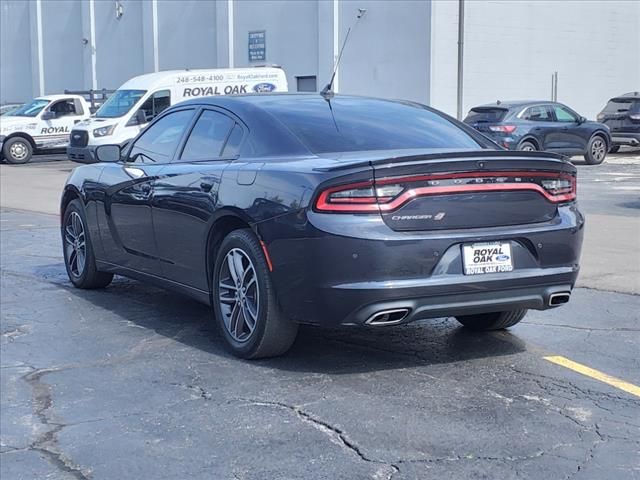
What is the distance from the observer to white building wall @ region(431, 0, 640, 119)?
96.4 feet

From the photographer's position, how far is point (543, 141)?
22906 millimetres

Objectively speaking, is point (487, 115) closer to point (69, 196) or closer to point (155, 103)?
point (155, 103)

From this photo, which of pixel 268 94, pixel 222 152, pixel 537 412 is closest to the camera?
pixel 537 412

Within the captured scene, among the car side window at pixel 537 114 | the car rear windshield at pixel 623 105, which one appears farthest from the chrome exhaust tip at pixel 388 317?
the car rear windshield at pixel 623 105

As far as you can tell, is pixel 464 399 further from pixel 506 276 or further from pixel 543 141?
pixel 543 141

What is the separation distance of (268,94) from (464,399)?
2729mm

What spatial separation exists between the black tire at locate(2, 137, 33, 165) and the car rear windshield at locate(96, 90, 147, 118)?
174 inches

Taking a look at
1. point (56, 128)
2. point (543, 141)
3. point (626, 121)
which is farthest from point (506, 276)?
point (56, 128)

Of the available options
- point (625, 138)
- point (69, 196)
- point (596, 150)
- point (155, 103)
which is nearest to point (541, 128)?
point (596, 150)

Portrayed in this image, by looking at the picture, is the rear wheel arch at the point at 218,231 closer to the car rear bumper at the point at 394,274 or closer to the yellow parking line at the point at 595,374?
the car rear bumper at the point at 394,274

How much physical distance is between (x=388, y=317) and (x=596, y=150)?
20.1m

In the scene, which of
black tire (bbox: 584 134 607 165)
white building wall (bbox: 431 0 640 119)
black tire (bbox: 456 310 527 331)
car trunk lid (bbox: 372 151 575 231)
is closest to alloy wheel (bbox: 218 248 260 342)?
car trunk lid (bbox: 372 151 575 231)

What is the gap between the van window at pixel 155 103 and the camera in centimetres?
2433

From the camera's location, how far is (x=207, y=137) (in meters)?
6.69
